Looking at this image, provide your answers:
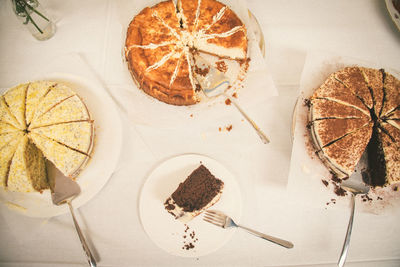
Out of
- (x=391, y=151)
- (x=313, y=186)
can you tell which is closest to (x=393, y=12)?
(x=391, y=151)

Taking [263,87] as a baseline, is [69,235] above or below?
below

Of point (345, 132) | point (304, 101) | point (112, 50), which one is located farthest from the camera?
point (112, 50)

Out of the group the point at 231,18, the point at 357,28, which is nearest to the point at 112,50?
the point at 231,18

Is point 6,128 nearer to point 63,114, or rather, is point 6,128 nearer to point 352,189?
point 63,114

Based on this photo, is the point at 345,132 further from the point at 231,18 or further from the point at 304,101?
the point at 231,18

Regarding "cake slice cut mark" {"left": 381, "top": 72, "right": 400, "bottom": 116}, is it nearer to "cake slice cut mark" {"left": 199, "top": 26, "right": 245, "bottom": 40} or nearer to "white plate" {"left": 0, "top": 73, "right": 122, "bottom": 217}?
"cake slice cut mark" {"left": 199, "top": 26, "right": 245, "bottom": 40}

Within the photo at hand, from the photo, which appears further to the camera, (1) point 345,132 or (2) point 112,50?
(2) point 112,50

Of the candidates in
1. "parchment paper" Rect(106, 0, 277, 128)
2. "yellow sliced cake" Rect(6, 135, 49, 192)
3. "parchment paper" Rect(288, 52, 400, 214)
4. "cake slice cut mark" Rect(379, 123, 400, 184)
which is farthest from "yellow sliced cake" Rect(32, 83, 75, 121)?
"cake slice cut mark" Rect(379, 123, 400, 184)

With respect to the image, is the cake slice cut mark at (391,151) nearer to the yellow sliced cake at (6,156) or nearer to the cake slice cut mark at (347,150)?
the cake slice cut mark at (347,150)
